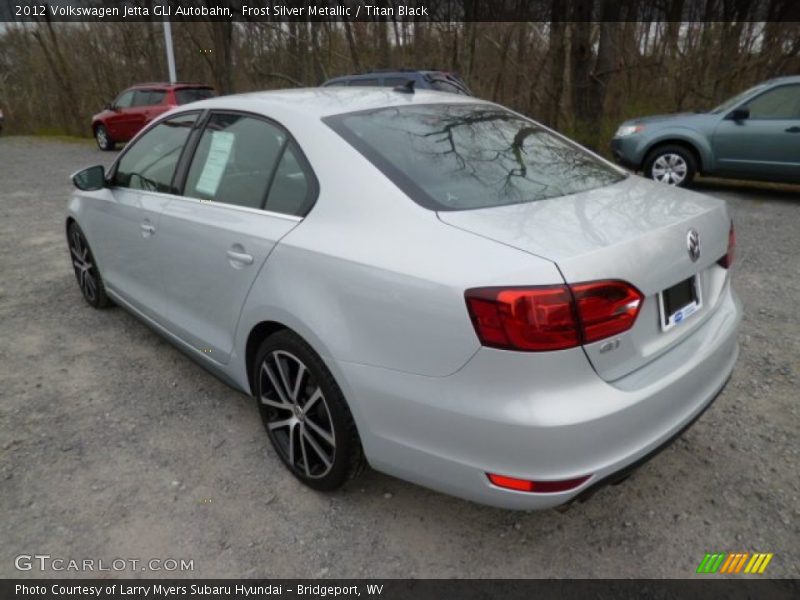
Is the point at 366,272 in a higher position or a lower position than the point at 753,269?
higher

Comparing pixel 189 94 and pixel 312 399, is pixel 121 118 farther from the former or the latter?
pixel 312 399

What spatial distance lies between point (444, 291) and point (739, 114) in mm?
7658

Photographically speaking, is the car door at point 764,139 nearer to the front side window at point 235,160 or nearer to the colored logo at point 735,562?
the colored logo at point 735,562

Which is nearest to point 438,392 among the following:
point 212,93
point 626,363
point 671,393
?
point 626,363

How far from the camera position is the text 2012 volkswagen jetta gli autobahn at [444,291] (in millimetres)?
1717

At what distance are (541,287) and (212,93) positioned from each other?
15008 mm

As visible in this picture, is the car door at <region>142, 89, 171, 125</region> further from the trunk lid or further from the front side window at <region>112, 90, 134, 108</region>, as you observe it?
the trunk lid

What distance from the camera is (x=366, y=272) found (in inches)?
77.4

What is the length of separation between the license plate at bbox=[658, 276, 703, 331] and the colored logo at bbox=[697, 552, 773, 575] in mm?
868

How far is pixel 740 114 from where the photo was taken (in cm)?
763

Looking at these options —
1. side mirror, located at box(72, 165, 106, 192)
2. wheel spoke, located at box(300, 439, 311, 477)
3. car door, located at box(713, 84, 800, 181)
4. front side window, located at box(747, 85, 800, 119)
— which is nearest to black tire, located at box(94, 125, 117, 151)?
side mirror, located at box(72, 165, 106, 192)

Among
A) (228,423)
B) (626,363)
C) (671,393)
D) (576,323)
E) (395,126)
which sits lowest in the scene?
(228,423)

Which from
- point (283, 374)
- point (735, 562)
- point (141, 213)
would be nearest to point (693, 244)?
point (735, 562)

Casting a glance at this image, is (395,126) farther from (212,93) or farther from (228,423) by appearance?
(212,93)
